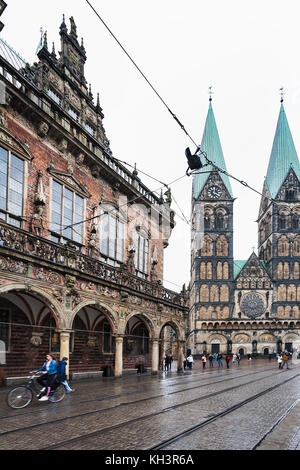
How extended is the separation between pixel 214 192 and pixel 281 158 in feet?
51.0

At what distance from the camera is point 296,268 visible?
8525cm

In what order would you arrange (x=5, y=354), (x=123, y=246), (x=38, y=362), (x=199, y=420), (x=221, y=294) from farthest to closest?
(x=221, y=294), (x=123, y=246), (x=38, y=362), (x=5, y=354), (x=199, y=420)

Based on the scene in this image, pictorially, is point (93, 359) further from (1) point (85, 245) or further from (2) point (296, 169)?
(2) point (296, 169)

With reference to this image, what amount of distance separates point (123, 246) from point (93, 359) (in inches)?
246

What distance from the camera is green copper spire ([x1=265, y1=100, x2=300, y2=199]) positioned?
9094cm

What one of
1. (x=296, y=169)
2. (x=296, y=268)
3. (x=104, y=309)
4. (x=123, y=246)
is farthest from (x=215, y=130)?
(x=104, y=309)

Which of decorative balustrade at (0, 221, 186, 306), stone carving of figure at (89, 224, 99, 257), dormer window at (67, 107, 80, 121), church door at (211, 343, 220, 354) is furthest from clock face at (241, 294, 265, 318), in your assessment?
stone carving of figure at (89, 224, 99, 257)

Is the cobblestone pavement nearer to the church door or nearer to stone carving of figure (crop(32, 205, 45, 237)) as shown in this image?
stone carving of figure (crop(32, 205, 45, 237))

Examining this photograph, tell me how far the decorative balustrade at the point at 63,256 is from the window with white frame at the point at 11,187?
1.98 m

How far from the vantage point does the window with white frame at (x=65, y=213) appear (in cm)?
1957

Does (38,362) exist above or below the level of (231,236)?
below

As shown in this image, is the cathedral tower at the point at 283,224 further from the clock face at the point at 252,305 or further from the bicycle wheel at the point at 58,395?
the bicycle wheel at the point at 58,395

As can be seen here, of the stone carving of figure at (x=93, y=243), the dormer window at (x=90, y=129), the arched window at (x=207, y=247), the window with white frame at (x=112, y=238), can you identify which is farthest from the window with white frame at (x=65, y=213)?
the arched window at (x=207, y=247)

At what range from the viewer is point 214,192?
Answer: 91.2 meters
